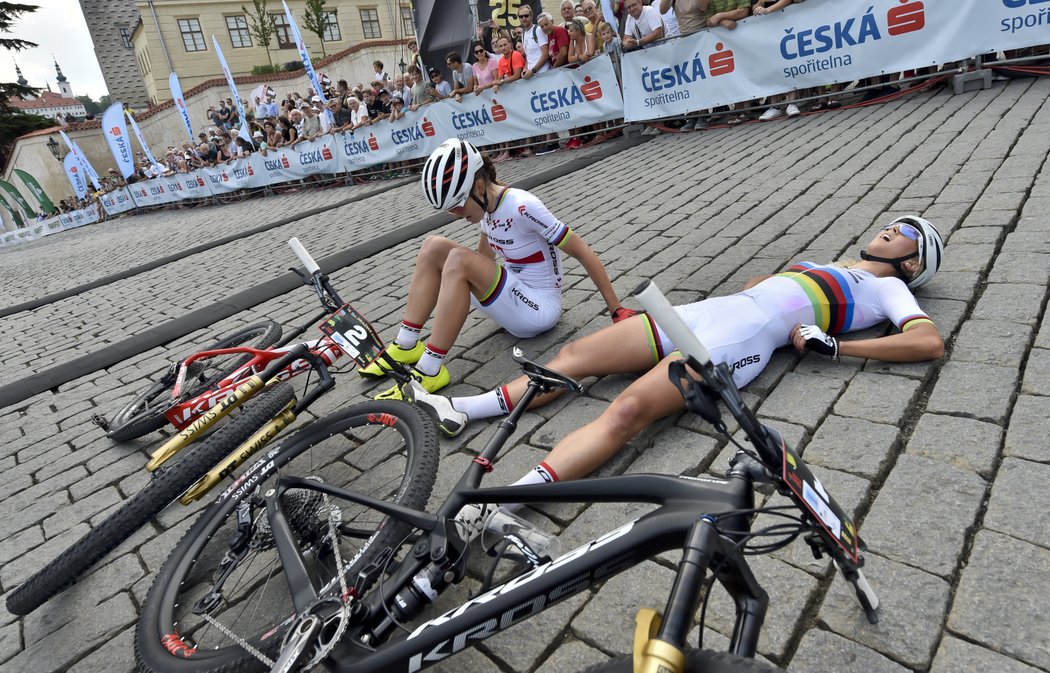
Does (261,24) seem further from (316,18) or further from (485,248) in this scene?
(485,248)

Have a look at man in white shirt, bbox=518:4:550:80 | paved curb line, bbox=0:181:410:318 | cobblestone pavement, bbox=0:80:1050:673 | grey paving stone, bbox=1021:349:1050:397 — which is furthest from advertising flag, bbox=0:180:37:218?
grey paving stone, bbox=1021:349:1050:397

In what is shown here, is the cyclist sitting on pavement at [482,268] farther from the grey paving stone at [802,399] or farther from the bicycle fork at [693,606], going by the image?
the bicycle fork at [693,606]

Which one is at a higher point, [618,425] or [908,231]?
[908,231]

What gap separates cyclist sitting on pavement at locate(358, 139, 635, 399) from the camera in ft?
11.3

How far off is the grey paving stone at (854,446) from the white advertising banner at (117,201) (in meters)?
29.6

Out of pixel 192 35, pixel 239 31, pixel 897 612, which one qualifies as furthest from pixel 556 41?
pixel 192 35

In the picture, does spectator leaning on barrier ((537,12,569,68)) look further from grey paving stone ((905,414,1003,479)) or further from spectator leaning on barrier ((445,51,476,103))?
grey paving stone ((905,414,1003,479))

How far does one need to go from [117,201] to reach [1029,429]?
104 ft

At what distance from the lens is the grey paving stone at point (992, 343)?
2619 mm

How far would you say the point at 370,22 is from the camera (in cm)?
4409

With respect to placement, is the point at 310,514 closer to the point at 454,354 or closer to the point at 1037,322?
the point at 454,354

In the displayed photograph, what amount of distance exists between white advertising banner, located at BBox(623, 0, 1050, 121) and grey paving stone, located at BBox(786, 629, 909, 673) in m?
8.29

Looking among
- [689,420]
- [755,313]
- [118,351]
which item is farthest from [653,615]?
[118,351]

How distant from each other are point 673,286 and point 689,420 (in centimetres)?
158
